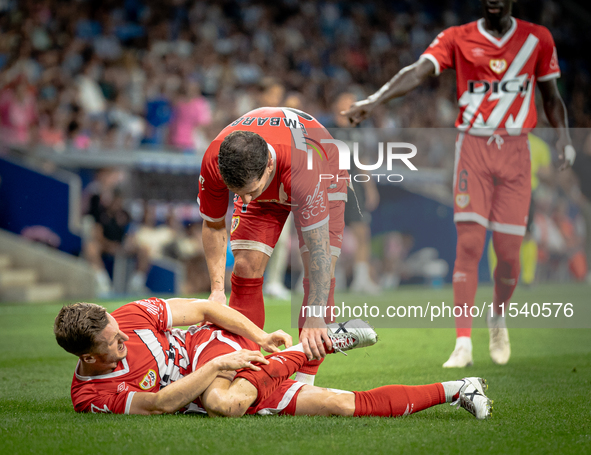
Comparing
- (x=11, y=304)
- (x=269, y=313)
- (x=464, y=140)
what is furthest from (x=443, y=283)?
(x=11, y=304)

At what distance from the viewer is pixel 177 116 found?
11.8 metres

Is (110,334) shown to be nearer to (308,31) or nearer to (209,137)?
(209,137)

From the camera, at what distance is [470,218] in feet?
15.7

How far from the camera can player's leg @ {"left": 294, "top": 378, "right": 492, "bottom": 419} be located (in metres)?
3.11

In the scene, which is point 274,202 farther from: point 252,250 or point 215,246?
point 215,246

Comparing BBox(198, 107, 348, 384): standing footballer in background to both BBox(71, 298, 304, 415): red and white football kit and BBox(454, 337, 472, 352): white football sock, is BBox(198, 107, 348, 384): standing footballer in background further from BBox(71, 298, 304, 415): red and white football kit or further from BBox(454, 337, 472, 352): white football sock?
BBox(454, 337, 472, 352): white football sock

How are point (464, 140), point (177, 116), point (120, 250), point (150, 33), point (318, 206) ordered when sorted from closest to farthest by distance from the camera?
1. point (318, 206)
2. point (464, 140)
3. point (120, 250)
4. point (177, 116)
5. point (150, 33)

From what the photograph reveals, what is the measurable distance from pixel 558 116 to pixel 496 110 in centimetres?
51

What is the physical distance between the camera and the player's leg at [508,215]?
4.84 metres

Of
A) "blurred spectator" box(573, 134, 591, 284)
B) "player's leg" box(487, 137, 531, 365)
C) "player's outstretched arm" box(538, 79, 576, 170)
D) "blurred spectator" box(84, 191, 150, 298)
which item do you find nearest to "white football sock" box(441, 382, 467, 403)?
"player's leg" box(487, 137, 531, 365)

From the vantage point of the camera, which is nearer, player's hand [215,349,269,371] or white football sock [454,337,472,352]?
player's hand [215,349,269,371]

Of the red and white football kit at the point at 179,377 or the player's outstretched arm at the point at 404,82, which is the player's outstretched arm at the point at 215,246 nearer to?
the red and white football kit at the point at 179,377

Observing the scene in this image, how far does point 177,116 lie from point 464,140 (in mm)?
7727

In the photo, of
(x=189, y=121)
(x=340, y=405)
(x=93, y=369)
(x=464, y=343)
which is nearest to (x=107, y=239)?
(x=189, y=121)
